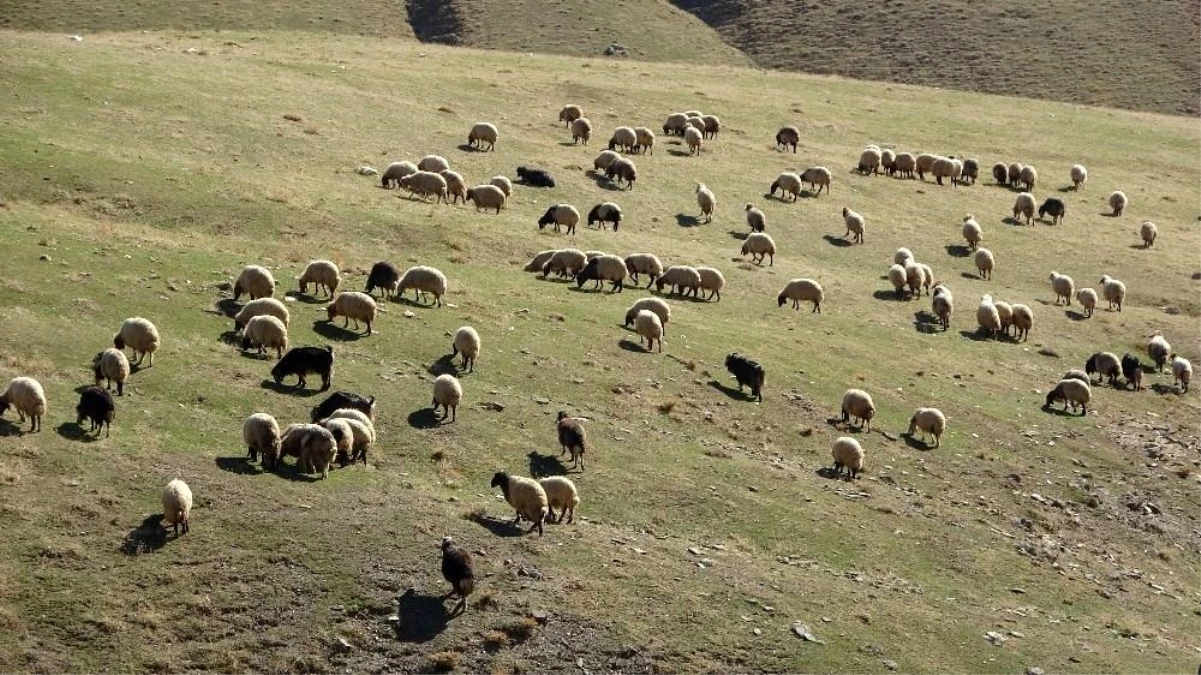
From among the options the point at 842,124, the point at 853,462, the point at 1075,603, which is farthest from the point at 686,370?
the point at 842,124

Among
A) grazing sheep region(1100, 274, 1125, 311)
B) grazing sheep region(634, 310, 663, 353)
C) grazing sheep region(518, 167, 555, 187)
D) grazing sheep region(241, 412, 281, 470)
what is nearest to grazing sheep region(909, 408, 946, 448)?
grazing sheep region(634, 310, 663, 353)

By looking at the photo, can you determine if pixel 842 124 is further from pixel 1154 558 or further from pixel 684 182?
pixel 1154 558

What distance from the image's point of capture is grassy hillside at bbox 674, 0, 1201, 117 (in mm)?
85562

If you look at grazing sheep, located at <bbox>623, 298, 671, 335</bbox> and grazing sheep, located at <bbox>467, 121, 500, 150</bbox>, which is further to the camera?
grazing sheep, located at <bbox>467, 121, 500, 150</bbox>

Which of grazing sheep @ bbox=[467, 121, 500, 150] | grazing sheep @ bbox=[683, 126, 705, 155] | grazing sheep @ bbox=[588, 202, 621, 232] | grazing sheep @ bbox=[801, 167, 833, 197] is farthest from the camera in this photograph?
grazing sheep @ bbox=[683, 126, 705, 155]

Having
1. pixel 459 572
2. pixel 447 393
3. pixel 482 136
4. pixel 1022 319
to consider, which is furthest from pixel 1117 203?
pixel 459 572

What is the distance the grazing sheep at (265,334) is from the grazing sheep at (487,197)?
16.3m

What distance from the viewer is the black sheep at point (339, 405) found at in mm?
24375

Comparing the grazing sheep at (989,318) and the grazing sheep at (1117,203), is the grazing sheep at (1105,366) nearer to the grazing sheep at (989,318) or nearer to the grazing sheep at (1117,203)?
the grazing sheep at (989,318)

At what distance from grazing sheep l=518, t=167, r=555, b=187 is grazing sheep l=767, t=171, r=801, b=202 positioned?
8702 mm

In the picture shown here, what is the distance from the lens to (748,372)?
101 feet

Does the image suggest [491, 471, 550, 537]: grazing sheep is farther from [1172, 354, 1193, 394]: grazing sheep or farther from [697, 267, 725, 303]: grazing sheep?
[1172, 354, 1193, 394]: grazing sheep

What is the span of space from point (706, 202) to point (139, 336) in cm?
2508

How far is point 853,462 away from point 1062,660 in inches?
258
